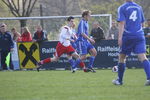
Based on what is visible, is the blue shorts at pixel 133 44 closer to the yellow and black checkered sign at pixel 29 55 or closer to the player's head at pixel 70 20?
the player's head at pixel 70 20

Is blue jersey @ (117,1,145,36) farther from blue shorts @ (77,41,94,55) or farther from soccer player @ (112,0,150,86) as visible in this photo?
blue shorts @ (77,41,94,55)

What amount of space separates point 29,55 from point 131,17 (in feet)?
40.2

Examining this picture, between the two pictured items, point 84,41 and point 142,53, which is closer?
point 142,53

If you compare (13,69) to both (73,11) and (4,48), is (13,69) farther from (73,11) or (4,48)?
(73,11)

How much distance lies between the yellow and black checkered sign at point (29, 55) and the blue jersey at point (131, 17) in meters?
11.9

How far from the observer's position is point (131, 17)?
546 inches

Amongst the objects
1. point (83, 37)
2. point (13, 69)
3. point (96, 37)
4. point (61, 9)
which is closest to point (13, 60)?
point (13, 69)

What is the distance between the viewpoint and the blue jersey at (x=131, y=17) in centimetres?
1385

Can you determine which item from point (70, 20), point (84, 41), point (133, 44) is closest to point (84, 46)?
point (84, 41)

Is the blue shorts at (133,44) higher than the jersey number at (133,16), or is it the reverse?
the jersey number at (133,16)

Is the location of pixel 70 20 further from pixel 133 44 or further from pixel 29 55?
pixel 133 44

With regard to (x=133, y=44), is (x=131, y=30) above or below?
above

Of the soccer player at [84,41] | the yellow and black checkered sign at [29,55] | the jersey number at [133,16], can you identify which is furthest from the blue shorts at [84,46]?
the jersey number at [133,16]

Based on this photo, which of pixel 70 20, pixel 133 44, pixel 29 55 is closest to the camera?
pixel 133 44
